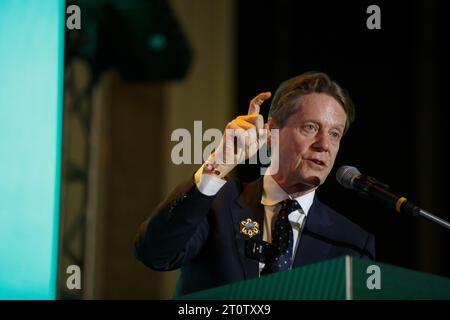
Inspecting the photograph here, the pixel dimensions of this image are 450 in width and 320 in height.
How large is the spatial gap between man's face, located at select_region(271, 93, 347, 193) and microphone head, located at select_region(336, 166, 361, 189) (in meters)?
0.09

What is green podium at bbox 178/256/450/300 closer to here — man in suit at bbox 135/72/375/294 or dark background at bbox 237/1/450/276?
man in suit at bbox 135/72/375/294

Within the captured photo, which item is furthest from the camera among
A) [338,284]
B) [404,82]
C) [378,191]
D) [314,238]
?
[404,82]

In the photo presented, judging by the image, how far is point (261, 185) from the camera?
1899 mm

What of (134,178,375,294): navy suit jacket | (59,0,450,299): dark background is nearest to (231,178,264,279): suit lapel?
(134,178,375,294): navy suit jacket

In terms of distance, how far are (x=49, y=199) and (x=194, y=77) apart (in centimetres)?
A: 275

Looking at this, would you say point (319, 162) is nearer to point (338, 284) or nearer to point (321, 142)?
point (321, 142)

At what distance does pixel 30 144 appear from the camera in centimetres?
180

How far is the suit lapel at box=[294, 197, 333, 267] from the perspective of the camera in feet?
5.73

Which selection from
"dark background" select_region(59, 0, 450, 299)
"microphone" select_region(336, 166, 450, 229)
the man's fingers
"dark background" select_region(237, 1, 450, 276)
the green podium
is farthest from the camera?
"dark background" select_region(237, 1, 450, 276)

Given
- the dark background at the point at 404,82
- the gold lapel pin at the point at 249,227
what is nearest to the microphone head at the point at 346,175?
the gold lapel pin at the point at 249,227

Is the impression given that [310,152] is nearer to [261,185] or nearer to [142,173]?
[261,185]

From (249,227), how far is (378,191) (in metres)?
0.34

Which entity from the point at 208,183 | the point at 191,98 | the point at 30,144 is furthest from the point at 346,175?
the point at 191,98

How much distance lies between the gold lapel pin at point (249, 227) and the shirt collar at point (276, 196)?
7 cm
